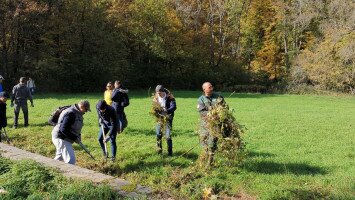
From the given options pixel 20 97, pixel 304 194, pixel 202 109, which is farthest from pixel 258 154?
pixel 20 97

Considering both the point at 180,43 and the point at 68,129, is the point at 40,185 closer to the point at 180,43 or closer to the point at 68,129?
the point at 68,129

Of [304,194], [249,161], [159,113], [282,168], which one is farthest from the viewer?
[159,113]

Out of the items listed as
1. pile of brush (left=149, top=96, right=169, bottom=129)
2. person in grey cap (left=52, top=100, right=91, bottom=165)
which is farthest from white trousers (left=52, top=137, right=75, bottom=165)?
pile of brush (left=149, top=96, right=169, bottom=129)

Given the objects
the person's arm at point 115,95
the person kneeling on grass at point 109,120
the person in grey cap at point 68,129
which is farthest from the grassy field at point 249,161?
the person's arm at point 115,95

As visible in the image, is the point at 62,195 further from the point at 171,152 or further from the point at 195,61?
A: the point at 195,61

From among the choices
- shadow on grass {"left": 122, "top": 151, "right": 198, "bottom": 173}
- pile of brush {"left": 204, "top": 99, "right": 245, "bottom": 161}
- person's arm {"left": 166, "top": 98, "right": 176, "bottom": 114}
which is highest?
person's arm {"left": 166, "top": 98, "right": 176, "bottom": 114}

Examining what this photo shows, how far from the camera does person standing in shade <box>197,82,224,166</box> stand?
877 cm

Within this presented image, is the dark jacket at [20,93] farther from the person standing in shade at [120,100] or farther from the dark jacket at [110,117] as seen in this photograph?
the dark jacket at [110,117]

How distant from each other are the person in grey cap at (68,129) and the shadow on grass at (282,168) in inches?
158

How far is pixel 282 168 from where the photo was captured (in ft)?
31.2

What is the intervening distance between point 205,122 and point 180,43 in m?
36.0

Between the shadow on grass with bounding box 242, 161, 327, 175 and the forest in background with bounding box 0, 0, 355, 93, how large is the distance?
26.1 meters

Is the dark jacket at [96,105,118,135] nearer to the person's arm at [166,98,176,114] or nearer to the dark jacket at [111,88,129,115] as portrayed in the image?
the person's arm at [166,98,176,114]

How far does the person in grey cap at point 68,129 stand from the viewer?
8750mm
